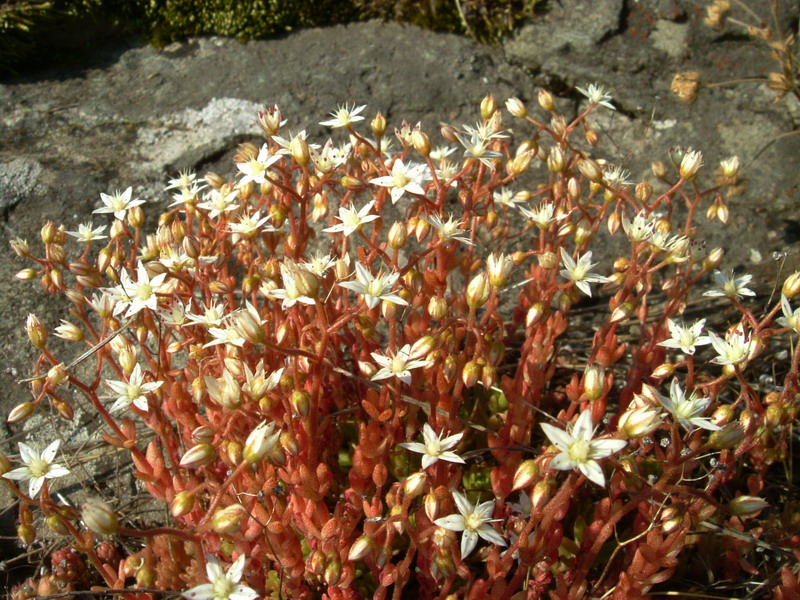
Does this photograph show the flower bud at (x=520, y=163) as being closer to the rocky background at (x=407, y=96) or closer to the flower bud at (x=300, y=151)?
the flower bud at (x=300, y=151)

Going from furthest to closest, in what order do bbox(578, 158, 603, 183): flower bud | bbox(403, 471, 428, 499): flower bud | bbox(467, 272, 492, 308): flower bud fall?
bbox(578, 158, 603, 183): flower bud, bbox(467, 272, 492, 308): flower bud, bbox(403, 471, 428, 499): flower bud

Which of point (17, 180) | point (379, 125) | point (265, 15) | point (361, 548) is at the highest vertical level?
point (265, 15)

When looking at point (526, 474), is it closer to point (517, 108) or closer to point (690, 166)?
point (690, 166)

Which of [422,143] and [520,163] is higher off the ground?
[422,143]

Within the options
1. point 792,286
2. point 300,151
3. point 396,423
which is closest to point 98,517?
point 396,423

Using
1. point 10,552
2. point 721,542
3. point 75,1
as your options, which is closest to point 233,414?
point 10,552

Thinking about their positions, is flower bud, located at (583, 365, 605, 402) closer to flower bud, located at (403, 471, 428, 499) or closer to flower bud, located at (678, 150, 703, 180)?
flower bud, located at (403, 471, 428, 499)

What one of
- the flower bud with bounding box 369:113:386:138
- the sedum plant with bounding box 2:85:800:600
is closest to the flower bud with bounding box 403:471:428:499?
the sedum plant with bounding box 2:85:800:600

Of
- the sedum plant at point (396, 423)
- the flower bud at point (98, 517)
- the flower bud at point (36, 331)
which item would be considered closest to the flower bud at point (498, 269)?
the sedum plant at point (396, 423)
